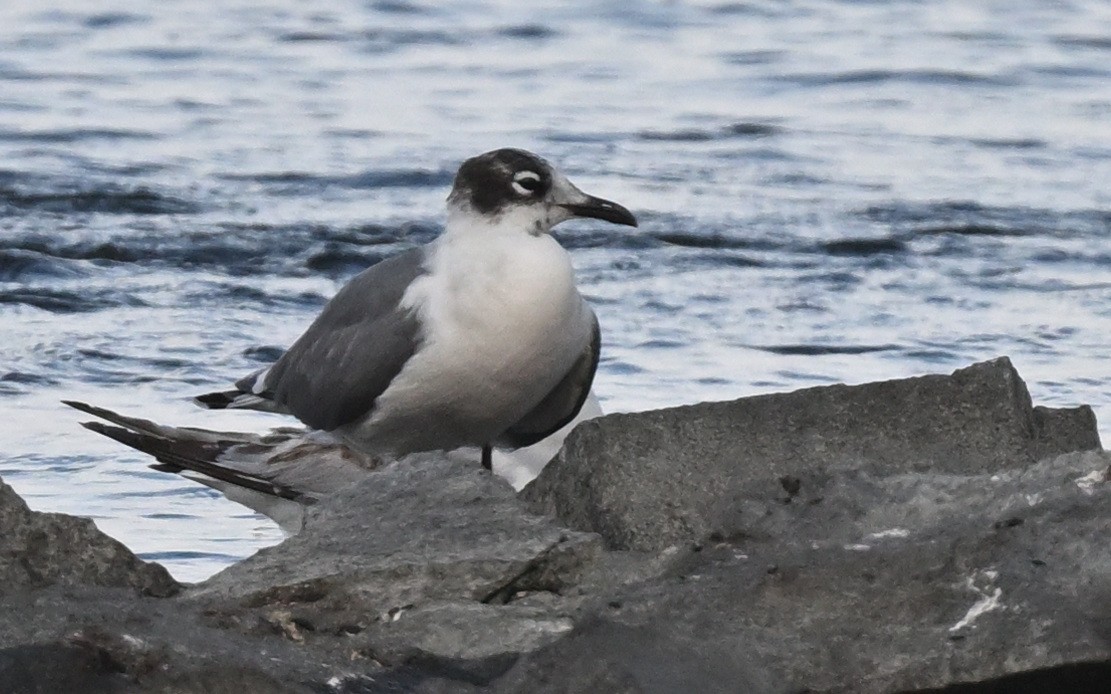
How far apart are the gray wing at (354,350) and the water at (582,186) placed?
431mm

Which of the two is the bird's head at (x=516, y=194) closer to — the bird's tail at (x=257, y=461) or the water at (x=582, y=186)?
the bird's tail at (x=257, y=461)

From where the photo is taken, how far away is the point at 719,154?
13.9 m

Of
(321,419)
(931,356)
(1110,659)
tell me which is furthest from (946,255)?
(1110,659)

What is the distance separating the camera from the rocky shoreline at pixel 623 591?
421cm

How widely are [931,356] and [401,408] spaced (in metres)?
3.37

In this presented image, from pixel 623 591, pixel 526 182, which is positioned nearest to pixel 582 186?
pixel 526 182

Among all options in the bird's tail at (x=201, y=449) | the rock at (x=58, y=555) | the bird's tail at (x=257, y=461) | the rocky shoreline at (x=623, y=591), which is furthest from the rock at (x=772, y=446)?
the bird's tail at (x=201, y=449)

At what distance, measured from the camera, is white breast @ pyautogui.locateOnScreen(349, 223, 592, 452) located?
664 cm

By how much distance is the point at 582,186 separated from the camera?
12.6m

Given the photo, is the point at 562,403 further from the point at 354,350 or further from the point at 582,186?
the point at 582,186

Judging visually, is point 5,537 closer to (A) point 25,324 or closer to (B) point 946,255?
(A) point 25,324

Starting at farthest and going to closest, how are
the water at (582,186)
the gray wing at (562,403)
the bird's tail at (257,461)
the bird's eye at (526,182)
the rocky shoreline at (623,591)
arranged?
the water at (582,186), the gray wing at (562,403), the bird's eye at (526,182), the bird's tail at (257,461), the rocky shoreline at (623,591)

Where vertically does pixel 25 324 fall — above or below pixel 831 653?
below

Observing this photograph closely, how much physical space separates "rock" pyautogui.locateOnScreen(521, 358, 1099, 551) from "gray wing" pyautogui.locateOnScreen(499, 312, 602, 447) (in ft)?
5.55
